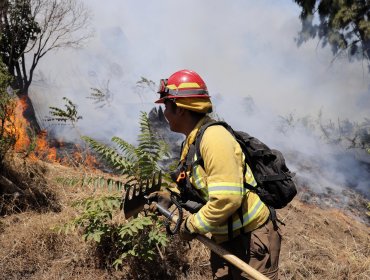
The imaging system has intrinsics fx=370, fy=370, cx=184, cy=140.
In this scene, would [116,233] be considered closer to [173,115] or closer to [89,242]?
[89,242]

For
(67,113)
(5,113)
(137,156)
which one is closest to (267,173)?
(137,156)

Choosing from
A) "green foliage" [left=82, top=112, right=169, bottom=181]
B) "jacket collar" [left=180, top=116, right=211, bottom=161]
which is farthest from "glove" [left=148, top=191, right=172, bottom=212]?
"green foliage" [left=82, top=112, right=169, bottom=181]

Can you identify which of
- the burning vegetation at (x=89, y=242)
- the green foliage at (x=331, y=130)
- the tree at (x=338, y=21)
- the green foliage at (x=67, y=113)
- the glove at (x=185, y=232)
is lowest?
the green foliage at (x=331, y=130)

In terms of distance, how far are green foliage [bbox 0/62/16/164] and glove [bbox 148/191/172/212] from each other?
301 centimetres

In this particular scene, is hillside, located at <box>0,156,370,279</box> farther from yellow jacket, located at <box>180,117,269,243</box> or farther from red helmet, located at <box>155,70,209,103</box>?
red helmet, located at <box>155,70,209,103</box>

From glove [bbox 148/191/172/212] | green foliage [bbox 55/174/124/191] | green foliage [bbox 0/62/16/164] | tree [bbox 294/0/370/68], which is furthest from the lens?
tree [bbox 294/0/370/68]

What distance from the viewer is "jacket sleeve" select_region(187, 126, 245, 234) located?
6.46 ft

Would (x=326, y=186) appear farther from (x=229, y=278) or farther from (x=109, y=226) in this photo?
(x=229, y=278)

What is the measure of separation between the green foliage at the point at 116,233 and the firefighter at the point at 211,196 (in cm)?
129

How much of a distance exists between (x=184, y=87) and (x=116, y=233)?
2254 millimetres

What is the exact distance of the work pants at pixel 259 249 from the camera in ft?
7.64

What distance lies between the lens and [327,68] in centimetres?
2469

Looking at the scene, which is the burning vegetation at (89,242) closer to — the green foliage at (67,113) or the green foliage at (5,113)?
the green foliage at (5,113)

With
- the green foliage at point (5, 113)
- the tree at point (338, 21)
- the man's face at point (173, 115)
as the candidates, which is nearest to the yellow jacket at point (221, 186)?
the man's face at point (173, 115)
